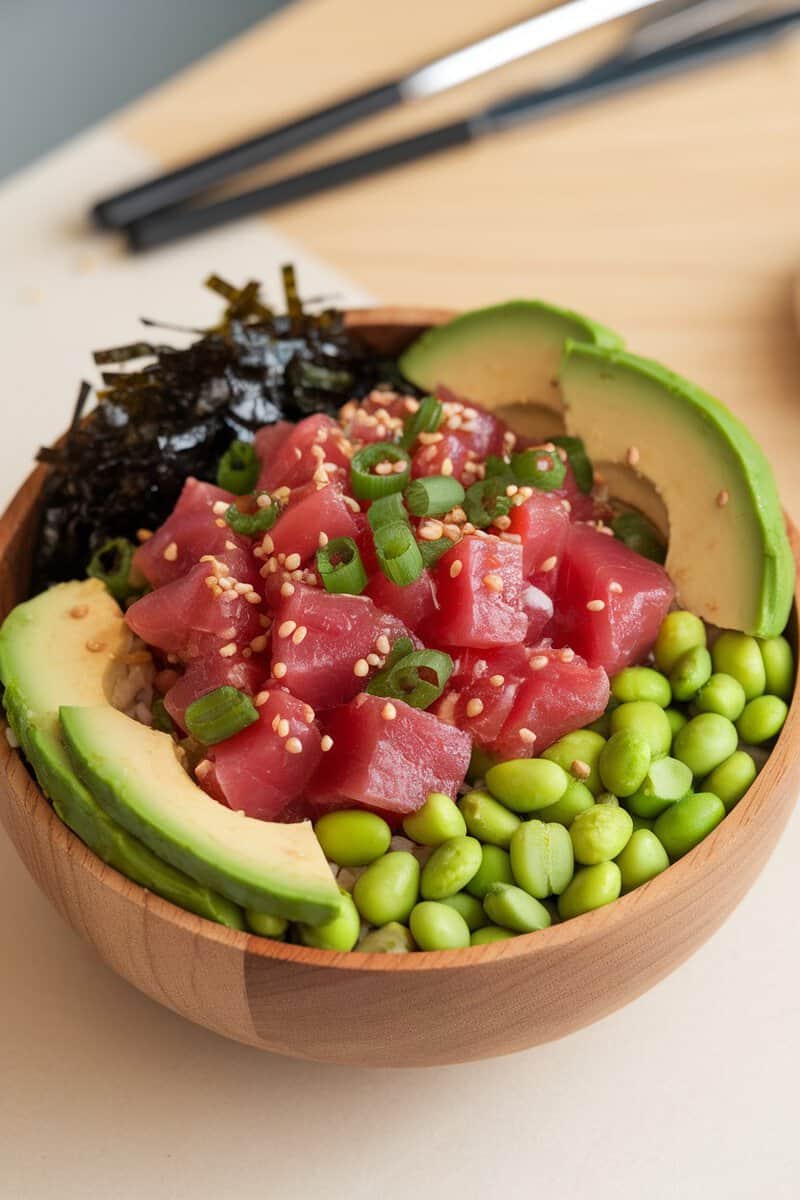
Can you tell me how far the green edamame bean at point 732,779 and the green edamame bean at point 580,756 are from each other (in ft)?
0.54

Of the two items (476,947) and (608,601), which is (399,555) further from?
(476,947)

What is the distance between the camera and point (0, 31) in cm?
546

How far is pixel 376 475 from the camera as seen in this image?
218 centimetres

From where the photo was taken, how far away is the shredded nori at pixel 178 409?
240cm

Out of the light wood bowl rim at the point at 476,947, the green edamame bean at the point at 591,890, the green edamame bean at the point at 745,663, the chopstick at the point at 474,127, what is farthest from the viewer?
the chopstick at the point at 474,127

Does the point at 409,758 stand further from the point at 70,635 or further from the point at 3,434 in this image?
the point at 3,434

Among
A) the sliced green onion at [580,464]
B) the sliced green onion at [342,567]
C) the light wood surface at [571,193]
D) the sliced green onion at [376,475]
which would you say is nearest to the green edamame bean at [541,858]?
the sliced green onion at [342,567]

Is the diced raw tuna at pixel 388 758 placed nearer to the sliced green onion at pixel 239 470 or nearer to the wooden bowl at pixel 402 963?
the wooden bowl at pixel 402 963

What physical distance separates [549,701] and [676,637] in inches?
10.3

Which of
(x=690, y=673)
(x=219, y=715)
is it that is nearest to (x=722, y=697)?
(x=690, y=673)

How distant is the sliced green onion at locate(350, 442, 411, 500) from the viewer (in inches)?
84.9

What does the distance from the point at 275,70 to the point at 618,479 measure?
7.97 feet

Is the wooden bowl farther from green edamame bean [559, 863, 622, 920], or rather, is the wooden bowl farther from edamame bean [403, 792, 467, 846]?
edamame bean [403, 792, 467, 846]

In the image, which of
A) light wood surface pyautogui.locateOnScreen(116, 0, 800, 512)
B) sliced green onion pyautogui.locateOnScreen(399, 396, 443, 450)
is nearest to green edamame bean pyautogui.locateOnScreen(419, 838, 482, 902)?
sliced green onion pyautogui.locateOnScreen(399, 396, 443, 450)
